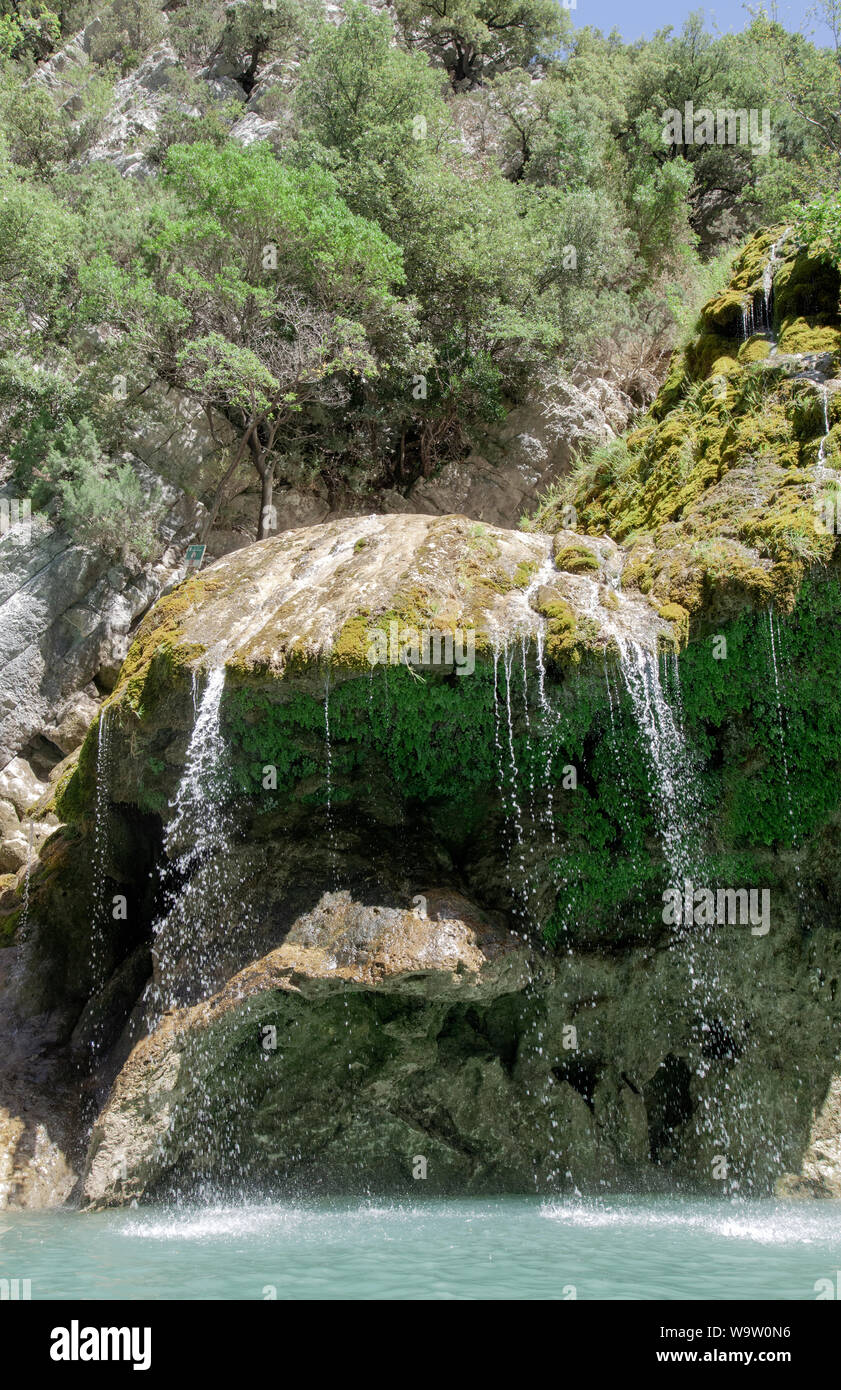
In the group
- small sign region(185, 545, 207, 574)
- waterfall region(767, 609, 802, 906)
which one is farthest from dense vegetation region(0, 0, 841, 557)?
waterfall region(767, 609, 802, 906)

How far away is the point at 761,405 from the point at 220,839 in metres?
7.33

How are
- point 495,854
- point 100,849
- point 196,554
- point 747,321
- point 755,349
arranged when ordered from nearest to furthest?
point 495,854
point 755,349
point 100,849
point 747,321
point 196,554

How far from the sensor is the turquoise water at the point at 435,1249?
5621mm

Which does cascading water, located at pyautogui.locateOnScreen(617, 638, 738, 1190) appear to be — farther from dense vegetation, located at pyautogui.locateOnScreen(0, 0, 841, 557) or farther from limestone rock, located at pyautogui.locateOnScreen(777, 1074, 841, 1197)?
dense vegetation, located at pyautogui.locateOnScreen(0, 0, 841, 557)

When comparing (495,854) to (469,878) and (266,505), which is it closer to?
(469,878)

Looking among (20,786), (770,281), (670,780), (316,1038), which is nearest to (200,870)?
(316,1038)

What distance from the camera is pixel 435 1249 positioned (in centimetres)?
669

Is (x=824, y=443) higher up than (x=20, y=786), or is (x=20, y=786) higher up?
(x=824, y=443)

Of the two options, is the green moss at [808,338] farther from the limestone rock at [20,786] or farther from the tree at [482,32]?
the tree at [482,32]

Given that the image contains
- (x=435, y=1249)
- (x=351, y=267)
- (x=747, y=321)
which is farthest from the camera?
(x=351, y=267)

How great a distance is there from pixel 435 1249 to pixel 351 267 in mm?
17315

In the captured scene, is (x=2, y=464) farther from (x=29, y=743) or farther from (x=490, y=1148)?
(x=490, y=1148)
